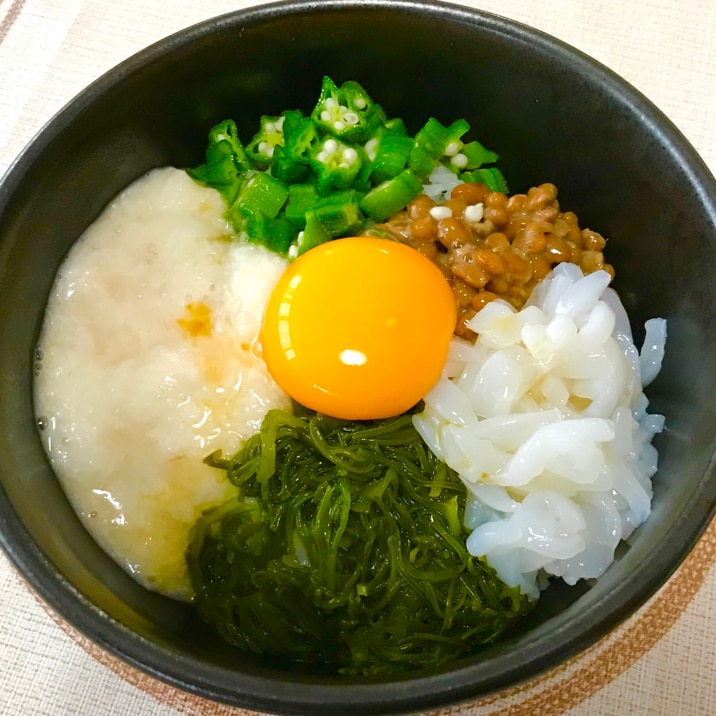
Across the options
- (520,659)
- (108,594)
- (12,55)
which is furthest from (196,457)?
(12,55)

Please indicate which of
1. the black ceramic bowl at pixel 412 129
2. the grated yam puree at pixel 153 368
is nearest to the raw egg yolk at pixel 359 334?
the grated yam puree at pixel 153 368

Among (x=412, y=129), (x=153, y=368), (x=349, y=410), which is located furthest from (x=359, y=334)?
(x=412, y=129)

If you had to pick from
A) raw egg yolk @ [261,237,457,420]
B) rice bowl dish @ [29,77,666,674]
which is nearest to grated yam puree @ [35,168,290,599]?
rice bowl dish @ [29,77,666,674]

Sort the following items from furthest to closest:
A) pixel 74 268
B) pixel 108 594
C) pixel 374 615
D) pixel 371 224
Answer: pixel 371 224 → pixel 74 268 → pixel 374 615 → pixel 108 594

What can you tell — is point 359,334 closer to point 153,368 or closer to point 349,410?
point 349,410

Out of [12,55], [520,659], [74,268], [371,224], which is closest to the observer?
[520,659]

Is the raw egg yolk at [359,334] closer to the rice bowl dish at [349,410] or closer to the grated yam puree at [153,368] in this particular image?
the rice bowl dish at [349,410]

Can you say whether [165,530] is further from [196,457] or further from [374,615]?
[374,615]
